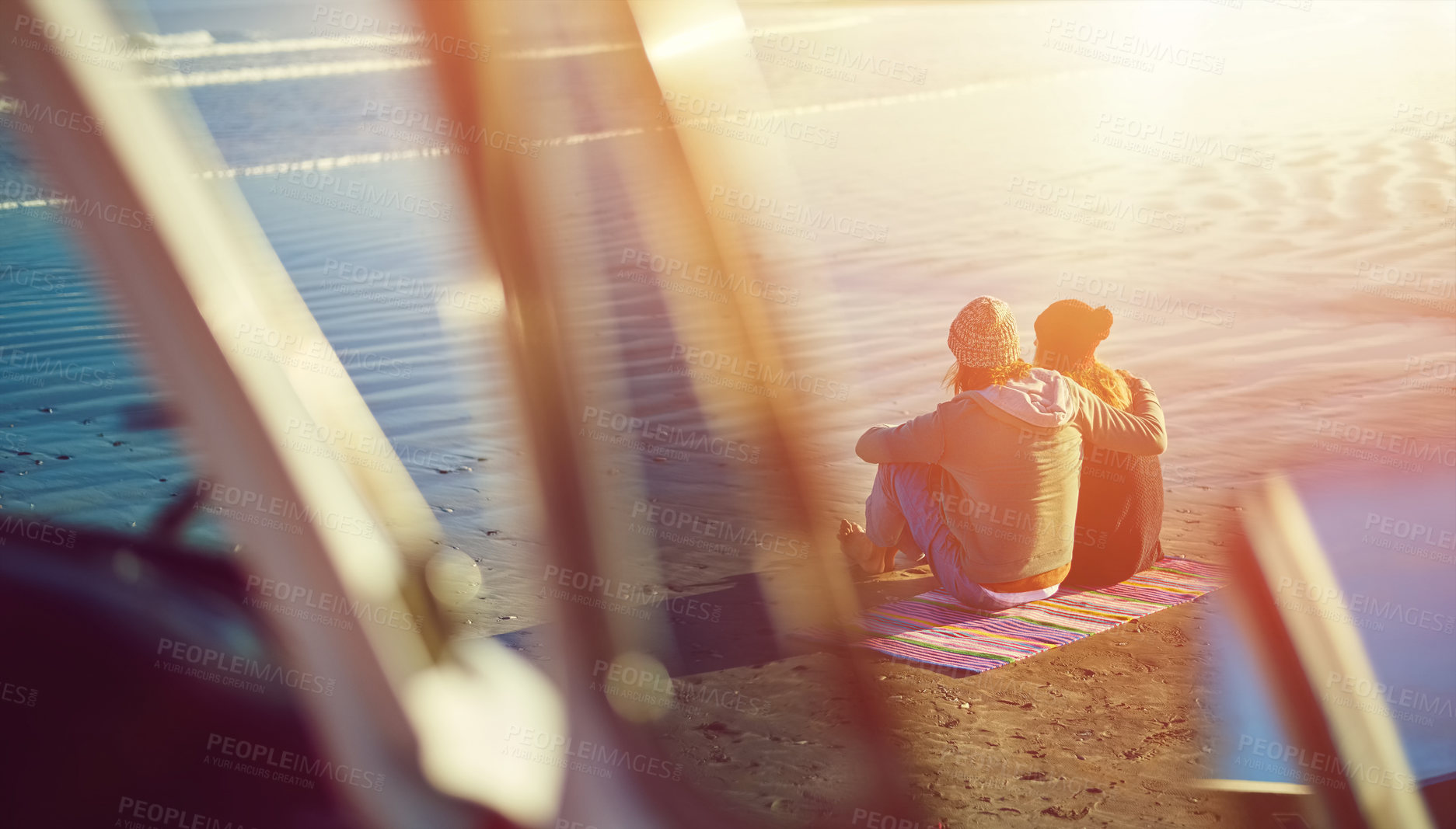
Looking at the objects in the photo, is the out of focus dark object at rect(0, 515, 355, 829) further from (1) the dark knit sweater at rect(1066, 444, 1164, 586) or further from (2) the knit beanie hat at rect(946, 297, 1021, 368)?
(1) the dark knit sweater at rect(1066, 444, 1164, 586)

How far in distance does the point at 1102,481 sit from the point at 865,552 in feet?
2.92

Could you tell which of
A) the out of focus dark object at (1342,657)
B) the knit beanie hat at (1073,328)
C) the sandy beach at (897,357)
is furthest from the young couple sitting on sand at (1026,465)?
the out of focus dark object at (1342,657)

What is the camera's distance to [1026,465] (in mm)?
3775

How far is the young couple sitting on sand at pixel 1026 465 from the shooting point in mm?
3711

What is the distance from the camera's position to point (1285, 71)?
18797 millimetres

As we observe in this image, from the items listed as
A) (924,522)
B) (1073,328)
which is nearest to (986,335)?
(1073,328)

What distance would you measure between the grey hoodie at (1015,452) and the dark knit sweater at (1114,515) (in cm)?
12

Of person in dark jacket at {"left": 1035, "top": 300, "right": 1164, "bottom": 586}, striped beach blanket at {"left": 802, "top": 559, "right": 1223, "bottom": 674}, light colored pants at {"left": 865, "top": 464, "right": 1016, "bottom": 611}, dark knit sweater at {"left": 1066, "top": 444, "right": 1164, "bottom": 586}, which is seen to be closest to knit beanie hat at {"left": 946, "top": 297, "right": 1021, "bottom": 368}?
person in dark jacket at {"left": 1035, "top": 300, "right": 1164, "bottom": 586}

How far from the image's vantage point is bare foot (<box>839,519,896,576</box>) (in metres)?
4.43

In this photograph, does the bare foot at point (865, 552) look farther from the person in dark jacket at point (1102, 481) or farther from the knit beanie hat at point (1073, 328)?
the knit beanie hat at point (1073, 328)

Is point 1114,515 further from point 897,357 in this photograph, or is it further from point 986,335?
point 897,357

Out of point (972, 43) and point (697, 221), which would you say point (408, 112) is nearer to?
point (972, 43)

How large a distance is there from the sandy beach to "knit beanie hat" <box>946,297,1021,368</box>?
3.27ft

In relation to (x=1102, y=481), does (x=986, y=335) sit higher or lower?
higher
